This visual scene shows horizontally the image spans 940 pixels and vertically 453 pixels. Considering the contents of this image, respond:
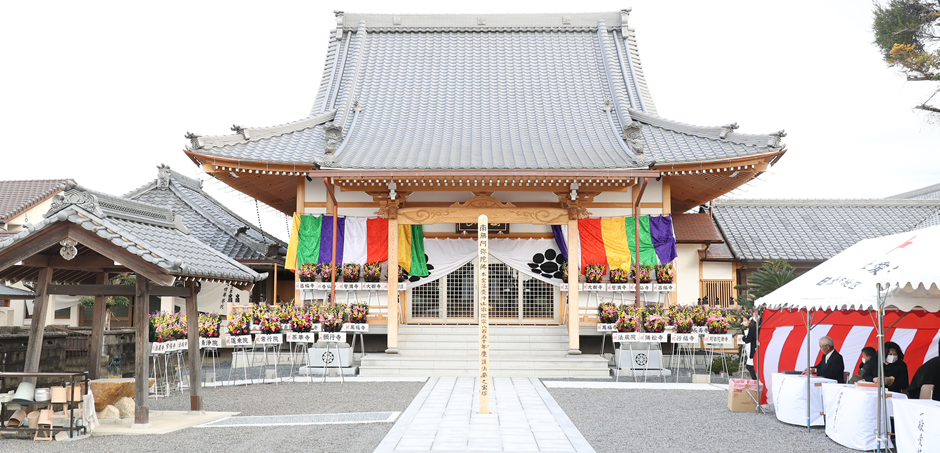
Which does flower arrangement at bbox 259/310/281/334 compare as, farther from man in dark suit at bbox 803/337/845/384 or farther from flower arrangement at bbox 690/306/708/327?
man in dark suit at bbox 803/337/845/384

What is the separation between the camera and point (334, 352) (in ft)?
42.3

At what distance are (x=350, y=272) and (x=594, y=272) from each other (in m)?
5.22

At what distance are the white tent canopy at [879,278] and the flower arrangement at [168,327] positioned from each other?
28.6 ft

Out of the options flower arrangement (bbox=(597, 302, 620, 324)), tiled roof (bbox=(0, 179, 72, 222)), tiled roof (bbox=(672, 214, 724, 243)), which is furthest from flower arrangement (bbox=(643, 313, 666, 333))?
tiled roof (bbox=(0, 179, 72, 222))

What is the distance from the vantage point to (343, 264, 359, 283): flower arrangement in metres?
14.3

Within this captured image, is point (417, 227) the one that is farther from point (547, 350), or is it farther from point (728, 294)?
point (728, 294)

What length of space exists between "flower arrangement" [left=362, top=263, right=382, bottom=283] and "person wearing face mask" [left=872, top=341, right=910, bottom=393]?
31.1 feet

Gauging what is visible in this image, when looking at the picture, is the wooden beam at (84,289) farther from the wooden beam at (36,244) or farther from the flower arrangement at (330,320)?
the flower arrangement at (330,320)

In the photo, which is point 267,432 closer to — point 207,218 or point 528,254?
point 528,254

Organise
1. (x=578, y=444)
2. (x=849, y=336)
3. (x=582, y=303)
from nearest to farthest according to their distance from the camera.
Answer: (x=578, y=444) → (x=849, y=336) → (x=582, y=303)

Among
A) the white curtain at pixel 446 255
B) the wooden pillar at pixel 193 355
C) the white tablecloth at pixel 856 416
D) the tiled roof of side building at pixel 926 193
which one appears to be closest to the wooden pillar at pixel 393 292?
the white curtain at pixel 446 255

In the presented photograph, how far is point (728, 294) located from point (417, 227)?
8271 mm

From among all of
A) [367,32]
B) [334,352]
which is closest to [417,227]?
[334,352]

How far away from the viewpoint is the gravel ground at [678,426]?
22.9 ft
